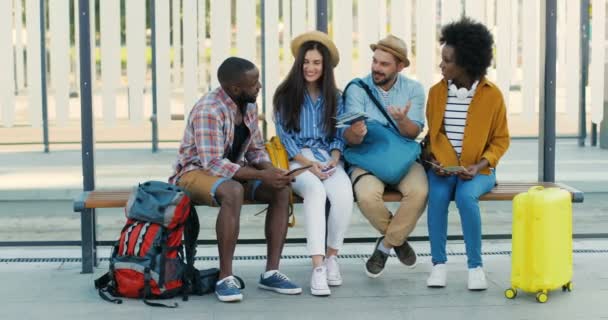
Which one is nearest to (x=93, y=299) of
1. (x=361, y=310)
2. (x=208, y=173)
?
(x=208, y=173)

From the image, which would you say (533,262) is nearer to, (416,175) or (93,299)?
(416,175)

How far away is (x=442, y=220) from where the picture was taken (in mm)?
6023

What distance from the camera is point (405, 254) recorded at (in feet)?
20.7

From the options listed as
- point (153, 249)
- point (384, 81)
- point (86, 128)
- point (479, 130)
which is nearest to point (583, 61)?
point (384, 81)

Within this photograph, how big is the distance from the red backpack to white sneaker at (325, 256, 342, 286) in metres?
0.71

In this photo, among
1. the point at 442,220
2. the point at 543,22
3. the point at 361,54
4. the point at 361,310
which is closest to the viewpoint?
the point at 361,310

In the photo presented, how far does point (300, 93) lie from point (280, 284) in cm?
99

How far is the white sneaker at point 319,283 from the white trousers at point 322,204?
0.09 metres

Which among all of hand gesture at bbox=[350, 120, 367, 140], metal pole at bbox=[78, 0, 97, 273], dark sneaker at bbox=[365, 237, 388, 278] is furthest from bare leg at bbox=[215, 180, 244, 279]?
metal pole at bbox=[78, 0, 97, 273]

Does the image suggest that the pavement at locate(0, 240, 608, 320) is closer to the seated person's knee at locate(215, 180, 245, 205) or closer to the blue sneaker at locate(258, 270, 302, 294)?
the blue sneaker at locate(258, 270, 302, 294)

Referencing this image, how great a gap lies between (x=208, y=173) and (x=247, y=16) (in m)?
1.79

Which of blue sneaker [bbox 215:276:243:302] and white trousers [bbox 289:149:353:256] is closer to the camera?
blue sneaker [bbox 215:276:243:302]

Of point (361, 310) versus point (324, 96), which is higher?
point (324, 96)

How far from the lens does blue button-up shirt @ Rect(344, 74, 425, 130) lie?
20.4ft
